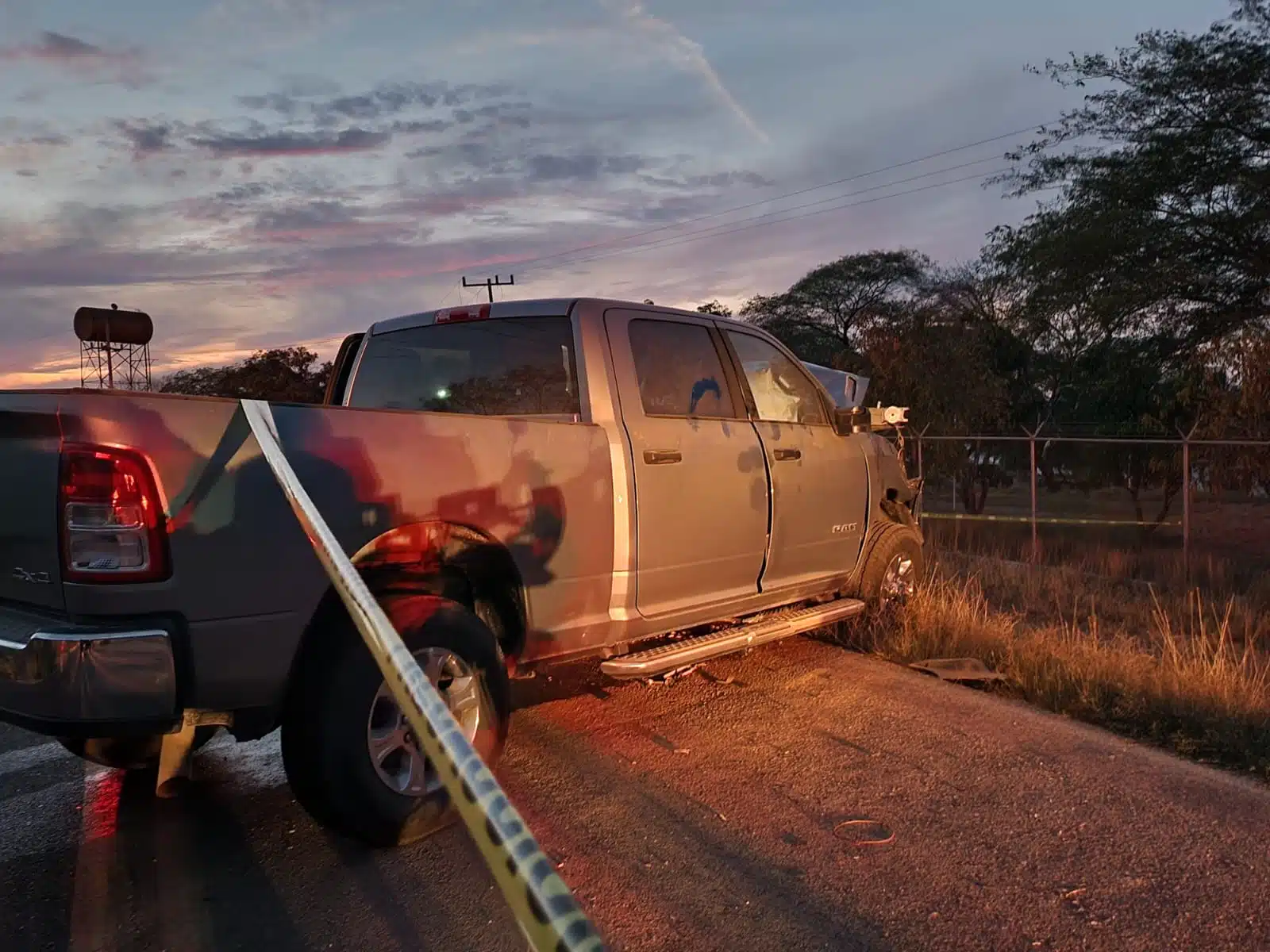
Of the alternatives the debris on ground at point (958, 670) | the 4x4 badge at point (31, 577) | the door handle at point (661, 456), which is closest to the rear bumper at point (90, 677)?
the 4x4 badge at point (31, 577)

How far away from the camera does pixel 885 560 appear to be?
686 cm

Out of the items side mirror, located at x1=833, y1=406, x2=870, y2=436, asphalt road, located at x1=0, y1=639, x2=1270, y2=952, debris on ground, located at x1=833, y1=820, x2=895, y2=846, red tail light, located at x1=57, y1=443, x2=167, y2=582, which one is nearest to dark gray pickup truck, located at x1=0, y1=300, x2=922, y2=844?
red tail light, located at x1=57, y1=443, x2=167, y2=582

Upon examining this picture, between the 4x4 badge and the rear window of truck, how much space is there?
183 cm

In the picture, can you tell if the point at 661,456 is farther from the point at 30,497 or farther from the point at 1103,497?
the point at 1103,497

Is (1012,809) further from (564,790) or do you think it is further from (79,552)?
(79,552)

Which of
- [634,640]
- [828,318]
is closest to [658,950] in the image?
[634,640]

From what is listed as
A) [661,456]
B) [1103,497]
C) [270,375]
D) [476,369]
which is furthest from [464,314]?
[1103,497]

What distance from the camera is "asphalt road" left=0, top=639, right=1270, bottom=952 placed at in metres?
3.17

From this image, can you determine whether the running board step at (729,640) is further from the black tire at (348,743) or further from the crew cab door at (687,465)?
the black tire at (348,743)

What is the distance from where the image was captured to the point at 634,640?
483 cm

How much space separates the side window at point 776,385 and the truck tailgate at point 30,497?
11.8 feet

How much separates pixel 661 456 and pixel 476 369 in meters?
1.04

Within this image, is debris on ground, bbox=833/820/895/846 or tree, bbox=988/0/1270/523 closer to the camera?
debris on ground, bbox=833/820/895/846

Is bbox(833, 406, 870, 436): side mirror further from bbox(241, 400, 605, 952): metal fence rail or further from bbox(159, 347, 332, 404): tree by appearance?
bbox(159, 347, 332, 404): tree
